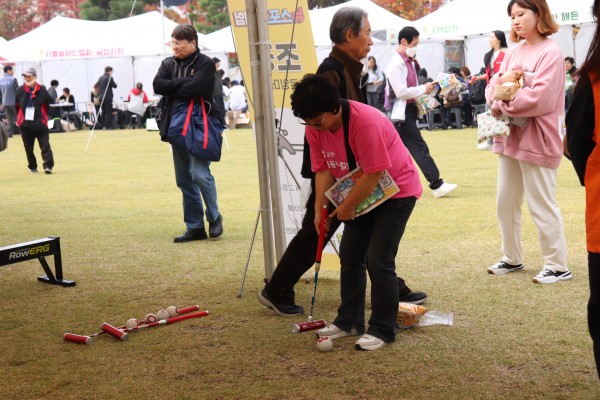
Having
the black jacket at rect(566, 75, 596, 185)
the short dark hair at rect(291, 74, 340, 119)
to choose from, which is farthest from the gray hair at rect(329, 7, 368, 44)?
the black jacket at rect(566, 75, 596, 185)

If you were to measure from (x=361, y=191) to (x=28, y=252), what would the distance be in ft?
10.1

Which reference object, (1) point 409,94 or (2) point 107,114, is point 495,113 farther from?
(2) point 107,114

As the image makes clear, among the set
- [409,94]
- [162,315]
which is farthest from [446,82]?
[162,315]

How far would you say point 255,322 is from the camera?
5.54 meters

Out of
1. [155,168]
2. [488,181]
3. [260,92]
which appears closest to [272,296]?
[260,92]

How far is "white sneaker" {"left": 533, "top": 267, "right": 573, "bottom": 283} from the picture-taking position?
6.21 metres

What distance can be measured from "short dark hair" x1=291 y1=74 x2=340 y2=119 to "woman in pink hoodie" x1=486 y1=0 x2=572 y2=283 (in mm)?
2058

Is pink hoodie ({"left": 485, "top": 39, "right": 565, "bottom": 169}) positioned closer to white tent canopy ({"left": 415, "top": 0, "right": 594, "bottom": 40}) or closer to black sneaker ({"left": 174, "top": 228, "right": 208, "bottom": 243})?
black sneaker ({"left": 174, "top": 228, "right": 208, "bottom": 243})

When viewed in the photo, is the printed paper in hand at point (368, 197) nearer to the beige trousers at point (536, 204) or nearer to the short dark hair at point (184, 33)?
the beige trousers at point (536, 204)

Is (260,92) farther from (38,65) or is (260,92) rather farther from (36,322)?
(38,65)

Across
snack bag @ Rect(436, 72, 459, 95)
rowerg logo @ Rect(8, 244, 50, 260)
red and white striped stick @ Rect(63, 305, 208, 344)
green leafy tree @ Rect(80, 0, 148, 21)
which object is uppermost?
green leafy tree @ Rect(80, 0, 148, 21)

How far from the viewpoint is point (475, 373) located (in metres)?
4.38

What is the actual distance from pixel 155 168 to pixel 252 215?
6783 millimetres

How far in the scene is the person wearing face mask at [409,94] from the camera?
34.0 ft
